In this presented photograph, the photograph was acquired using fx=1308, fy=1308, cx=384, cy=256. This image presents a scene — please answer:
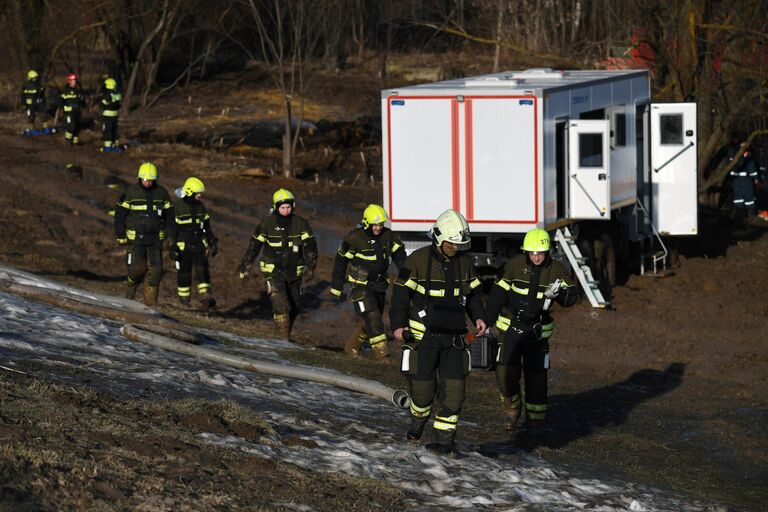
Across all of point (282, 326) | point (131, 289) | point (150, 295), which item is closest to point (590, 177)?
point (282, 326)

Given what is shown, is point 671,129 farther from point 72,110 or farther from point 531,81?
point 72,110

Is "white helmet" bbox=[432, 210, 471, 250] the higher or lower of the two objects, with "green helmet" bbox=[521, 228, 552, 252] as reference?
higher

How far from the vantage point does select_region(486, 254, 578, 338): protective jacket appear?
35.7ft

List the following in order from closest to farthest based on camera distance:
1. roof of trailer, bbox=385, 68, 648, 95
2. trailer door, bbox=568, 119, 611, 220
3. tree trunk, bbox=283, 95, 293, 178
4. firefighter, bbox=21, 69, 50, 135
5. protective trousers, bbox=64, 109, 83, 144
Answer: roof of trailer, bbox=385, 68, 648, 95
trailer door, bbox=568, 119, 611, 220
tree trunk, bbox=283, 95, 293, 178
protective trousers, bbox=64, 109, 83, 144
firefighter, bbox=21, 69, 50, 135

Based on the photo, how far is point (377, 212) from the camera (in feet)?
46.0

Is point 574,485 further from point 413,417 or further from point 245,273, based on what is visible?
point 245,273

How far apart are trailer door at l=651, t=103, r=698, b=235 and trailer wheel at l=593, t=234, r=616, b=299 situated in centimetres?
153

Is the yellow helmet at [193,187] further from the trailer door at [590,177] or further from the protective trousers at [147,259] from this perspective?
the trailer door at [590,177]

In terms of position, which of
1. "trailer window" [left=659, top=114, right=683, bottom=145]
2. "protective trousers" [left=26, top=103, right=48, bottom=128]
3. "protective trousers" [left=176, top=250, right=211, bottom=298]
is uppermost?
"protective trousers" [left=26, top=103, right=48, bottom=128]

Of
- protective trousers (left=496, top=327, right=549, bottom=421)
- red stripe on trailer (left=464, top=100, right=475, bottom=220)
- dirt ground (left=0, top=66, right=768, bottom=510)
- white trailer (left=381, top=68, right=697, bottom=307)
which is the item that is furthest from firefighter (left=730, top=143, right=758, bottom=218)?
protective trousers (left=496, top=327, right=549, bottom=421)

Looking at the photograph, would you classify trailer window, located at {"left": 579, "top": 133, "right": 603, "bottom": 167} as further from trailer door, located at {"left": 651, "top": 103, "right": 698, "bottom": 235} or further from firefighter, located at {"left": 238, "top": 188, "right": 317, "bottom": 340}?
firefighter, located at {"left": 238, "top": 188, "right": 317, "bottom": 340}

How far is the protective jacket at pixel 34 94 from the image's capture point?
3253 centimetres

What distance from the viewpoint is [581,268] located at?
1780 cm

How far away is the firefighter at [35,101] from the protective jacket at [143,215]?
17.5 meters
